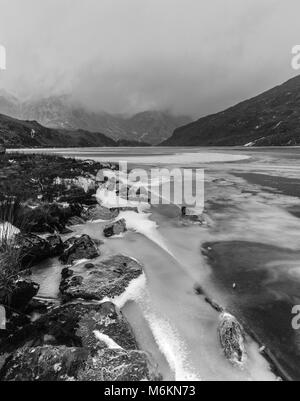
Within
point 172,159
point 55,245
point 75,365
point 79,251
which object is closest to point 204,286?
point 79,251

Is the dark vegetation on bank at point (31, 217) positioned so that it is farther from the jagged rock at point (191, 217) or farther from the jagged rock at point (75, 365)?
the jagged rock at point (191, 217)

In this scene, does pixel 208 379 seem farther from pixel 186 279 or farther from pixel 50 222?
pixel 50 222

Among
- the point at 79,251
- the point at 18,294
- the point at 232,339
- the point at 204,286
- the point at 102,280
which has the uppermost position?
the point at 79,251

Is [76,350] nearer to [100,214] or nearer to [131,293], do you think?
[131,293]

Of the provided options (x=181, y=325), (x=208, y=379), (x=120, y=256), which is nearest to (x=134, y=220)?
(x=120, y=256)

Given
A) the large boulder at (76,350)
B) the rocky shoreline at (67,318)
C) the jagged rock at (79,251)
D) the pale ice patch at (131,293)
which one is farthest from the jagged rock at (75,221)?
the large boulder at (76,350)

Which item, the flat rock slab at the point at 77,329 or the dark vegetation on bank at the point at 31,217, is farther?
the dark vegetation on bank at the point at 31,217
